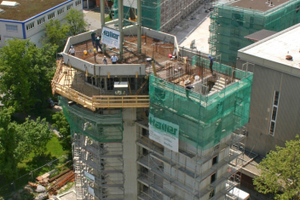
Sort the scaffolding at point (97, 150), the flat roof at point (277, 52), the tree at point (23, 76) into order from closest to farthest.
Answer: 1. the scaffolding at point (97, 150)
2. the flat roof at point (277, 52)
3. the tree at point (23, 76)

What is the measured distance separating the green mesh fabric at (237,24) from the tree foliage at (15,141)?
3602cm

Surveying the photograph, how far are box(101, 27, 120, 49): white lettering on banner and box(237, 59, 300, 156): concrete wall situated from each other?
2112cm

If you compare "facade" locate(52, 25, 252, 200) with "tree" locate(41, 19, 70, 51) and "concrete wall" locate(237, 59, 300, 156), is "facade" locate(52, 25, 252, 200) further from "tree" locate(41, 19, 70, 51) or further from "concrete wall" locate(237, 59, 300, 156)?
"tree" locate(41, 19, 70, 51)

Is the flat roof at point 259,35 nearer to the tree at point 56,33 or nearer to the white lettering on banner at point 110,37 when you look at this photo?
the white lettering on banner at point 110,37

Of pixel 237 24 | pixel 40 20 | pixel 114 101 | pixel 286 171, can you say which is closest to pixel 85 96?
pixel 114 101

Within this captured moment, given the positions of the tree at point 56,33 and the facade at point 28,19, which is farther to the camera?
the tree at point 56,33

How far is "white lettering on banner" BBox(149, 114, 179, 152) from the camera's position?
42594 mm

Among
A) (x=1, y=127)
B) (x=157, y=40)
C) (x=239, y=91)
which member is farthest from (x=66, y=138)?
(x=239, y=91)

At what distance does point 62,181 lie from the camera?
6488cm

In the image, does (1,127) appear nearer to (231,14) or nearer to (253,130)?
(253,130)

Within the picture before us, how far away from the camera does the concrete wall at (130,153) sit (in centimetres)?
4772

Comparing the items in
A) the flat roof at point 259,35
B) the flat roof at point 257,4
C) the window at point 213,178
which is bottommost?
the window at point 213,178

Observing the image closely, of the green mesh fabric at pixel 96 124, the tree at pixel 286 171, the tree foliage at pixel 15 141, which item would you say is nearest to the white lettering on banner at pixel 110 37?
the green mesh fabric at pixel 96 124

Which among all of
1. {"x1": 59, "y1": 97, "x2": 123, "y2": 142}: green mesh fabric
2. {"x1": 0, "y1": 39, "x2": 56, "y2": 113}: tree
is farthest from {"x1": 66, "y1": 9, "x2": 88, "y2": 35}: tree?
{"x1": 59, "y1": 97, "x2": 123, "y2": 142}: green mesh fabric
